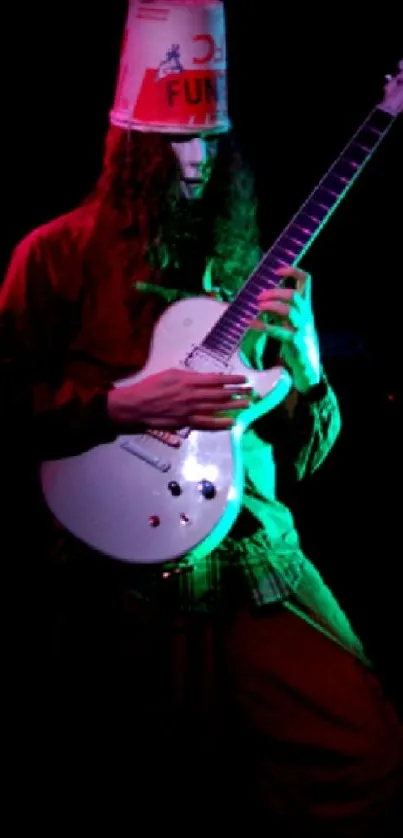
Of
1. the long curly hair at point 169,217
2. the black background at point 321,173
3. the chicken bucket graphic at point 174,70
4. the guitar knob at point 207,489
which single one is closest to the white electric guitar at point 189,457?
the guitar knob at point 207,489

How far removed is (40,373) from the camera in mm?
2352

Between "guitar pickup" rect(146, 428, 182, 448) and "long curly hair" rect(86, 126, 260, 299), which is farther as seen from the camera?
"long curly hair" rect(86, 126, 260, 299)

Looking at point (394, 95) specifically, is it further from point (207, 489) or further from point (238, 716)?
point (238, 716)

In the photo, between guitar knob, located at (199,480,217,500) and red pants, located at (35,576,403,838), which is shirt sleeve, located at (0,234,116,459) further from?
red pants, located at (35,576,403,838)

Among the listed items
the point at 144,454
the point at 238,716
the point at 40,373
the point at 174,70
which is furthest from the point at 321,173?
the point at 238,716

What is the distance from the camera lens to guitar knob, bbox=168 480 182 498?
83.0 inches

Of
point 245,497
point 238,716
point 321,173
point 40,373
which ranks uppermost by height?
point 321,173

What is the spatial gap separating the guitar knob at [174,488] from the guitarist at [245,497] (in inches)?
5.6

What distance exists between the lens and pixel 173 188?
7.68 ft

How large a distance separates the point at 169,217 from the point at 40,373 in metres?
0.53

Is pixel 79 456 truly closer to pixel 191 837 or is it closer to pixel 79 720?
pixel 79 720

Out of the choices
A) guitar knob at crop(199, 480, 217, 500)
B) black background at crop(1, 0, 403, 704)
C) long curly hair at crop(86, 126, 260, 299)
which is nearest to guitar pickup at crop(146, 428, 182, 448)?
guitar knob at crop(199, 480, 217, 500)

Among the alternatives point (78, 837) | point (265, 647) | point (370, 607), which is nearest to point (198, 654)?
point (265, 647)

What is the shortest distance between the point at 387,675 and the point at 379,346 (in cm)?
136
